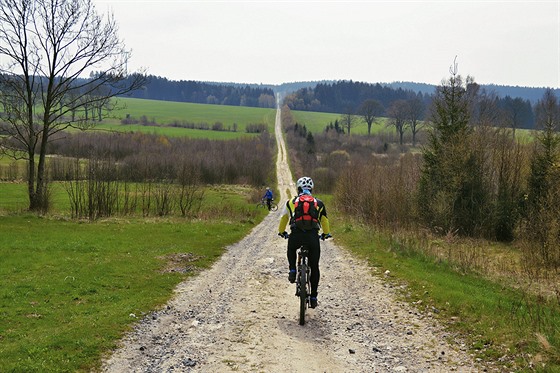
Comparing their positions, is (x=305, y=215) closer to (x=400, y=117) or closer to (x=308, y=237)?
(x=308, y=237)

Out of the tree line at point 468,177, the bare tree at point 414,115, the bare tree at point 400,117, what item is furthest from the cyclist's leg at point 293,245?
the bare tree at point 400,117

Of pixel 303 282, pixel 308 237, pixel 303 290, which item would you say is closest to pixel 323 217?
pixel 308 237

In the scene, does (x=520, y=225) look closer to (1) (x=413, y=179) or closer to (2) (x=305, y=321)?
(1) (x=413, y=179)

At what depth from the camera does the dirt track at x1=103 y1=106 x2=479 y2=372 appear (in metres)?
6.93

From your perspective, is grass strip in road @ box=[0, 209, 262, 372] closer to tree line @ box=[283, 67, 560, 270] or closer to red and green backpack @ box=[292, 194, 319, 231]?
red and green backpack @ box=[292, 194, 319, 231]

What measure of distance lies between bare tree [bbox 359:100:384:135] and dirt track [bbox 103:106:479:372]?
13600 cm

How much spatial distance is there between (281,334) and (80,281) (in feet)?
23.6

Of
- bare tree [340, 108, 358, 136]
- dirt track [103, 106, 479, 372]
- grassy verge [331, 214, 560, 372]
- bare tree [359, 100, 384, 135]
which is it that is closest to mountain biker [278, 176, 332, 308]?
dirt track [103, 106, 479, 372]

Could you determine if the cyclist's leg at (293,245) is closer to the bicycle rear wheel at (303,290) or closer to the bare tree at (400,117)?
the bicycle rear wheel at (303,290)

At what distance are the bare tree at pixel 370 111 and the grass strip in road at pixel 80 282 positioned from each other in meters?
126

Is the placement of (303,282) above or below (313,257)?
below

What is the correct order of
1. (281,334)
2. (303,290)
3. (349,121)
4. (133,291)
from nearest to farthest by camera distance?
(281,334) < (303,290) < (133,291) < (349,121)

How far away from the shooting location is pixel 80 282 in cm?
1216

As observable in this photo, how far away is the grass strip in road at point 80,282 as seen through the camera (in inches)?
283
